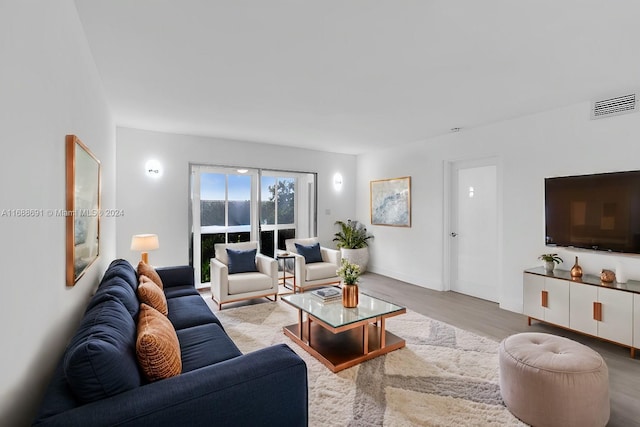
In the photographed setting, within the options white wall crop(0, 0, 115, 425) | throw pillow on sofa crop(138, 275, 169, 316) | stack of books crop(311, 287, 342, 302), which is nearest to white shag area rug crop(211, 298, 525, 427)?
stack of books crop(311, 287, 342, 302)

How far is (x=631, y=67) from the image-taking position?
2.50 metres

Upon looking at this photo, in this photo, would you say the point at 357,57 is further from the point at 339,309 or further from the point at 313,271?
the point at 313,271

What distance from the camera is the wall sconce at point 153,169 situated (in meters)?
4.44

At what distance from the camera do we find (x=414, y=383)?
2.34 metres

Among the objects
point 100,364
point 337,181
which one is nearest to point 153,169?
point 337,181

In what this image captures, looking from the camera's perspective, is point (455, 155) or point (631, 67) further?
point (455, 155)

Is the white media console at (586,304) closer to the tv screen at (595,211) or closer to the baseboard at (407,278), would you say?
the tv screen at (595,211)

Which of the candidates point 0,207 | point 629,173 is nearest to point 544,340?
point 629,173

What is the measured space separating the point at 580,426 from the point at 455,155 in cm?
358

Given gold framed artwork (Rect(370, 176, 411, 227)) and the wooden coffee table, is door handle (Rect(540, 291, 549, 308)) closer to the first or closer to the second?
the wooden coffee table

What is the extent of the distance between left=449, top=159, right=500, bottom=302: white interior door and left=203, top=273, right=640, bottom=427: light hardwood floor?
0.83 ft

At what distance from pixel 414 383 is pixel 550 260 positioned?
221cm

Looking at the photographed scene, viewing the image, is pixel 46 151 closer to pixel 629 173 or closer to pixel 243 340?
pixel 243 340

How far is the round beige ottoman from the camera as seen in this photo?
5.94ft
